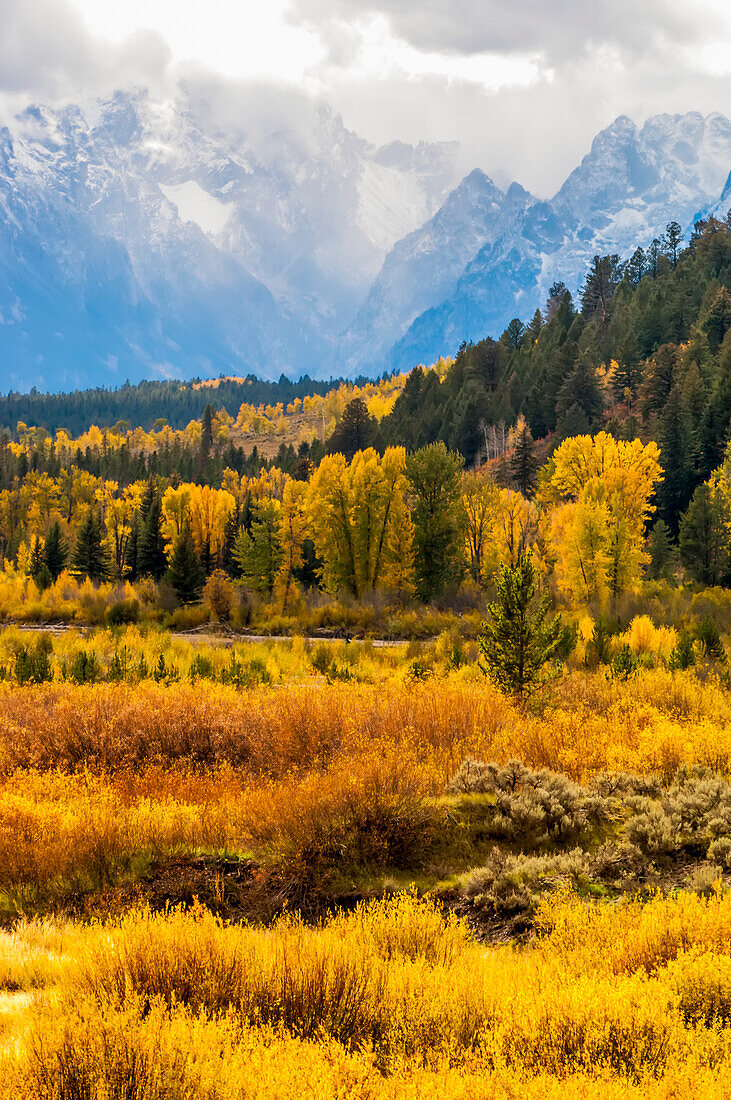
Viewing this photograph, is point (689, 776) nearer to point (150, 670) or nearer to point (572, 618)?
point (150, 670)

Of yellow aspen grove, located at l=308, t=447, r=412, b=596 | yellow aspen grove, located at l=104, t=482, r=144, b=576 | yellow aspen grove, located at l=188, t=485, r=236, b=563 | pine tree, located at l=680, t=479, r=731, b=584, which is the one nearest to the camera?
pine tree, located at l=680, t=479, r=731, b=584

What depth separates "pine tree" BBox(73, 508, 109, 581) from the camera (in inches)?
2371

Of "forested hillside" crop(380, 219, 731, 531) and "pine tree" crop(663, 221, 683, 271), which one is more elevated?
"pine tree" crop(663, 221, 683, 271)

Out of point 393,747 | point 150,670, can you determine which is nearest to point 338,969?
point 393,747

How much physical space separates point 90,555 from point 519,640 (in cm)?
5522

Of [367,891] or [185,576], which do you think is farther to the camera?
[185,576]

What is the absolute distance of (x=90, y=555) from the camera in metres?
60.9

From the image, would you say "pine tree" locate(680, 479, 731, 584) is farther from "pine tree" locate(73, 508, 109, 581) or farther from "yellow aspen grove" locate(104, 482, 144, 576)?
"yellow aspen grove" locate(104, 482, 144, 576)

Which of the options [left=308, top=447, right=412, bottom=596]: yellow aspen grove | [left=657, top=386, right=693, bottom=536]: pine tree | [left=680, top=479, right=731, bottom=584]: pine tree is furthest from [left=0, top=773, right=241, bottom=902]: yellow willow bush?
[left=657, top=386, right=693, bottom=536]: pine tree

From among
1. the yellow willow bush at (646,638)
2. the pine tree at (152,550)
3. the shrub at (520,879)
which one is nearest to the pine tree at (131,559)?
the pine tree at (152,550)

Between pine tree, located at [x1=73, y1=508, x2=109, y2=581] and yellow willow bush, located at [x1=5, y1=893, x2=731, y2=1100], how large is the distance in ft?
191

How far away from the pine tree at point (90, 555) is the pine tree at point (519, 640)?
5264 centimetres

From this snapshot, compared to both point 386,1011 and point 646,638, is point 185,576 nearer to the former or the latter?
point 646,638

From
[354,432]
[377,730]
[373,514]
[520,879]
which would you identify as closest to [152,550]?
[373,514]
